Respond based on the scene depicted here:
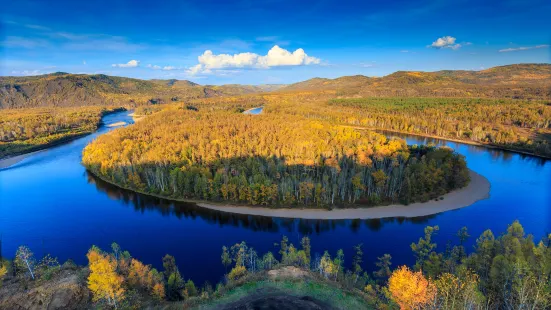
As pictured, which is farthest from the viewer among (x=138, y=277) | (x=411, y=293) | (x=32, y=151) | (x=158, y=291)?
(x=32, y=151)

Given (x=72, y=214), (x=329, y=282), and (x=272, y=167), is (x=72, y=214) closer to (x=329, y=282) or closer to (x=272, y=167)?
(x=272, y=167)

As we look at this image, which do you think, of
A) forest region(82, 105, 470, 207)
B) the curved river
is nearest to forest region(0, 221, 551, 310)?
the curved river

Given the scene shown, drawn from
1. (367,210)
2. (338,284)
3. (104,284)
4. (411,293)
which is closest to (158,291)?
(104,284)

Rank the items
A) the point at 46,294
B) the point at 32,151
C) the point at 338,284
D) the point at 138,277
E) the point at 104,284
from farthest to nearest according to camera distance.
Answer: the point at 32,151 < the point at 138,277 < the point at 338,284 < the point at 46,294 < the point at 104,284

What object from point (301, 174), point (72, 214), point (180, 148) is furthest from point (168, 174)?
point (301, 174)

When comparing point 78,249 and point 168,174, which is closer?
point 78,249

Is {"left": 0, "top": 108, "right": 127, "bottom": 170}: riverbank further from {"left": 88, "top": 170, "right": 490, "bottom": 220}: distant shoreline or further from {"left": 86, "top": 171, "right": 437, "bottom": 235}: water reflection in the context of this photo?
{"left": 88, "top": 170, "right": 490, "bottom": 220}: distant shoreline

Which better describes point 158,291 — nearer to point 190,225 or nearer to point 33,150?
point 190,225
